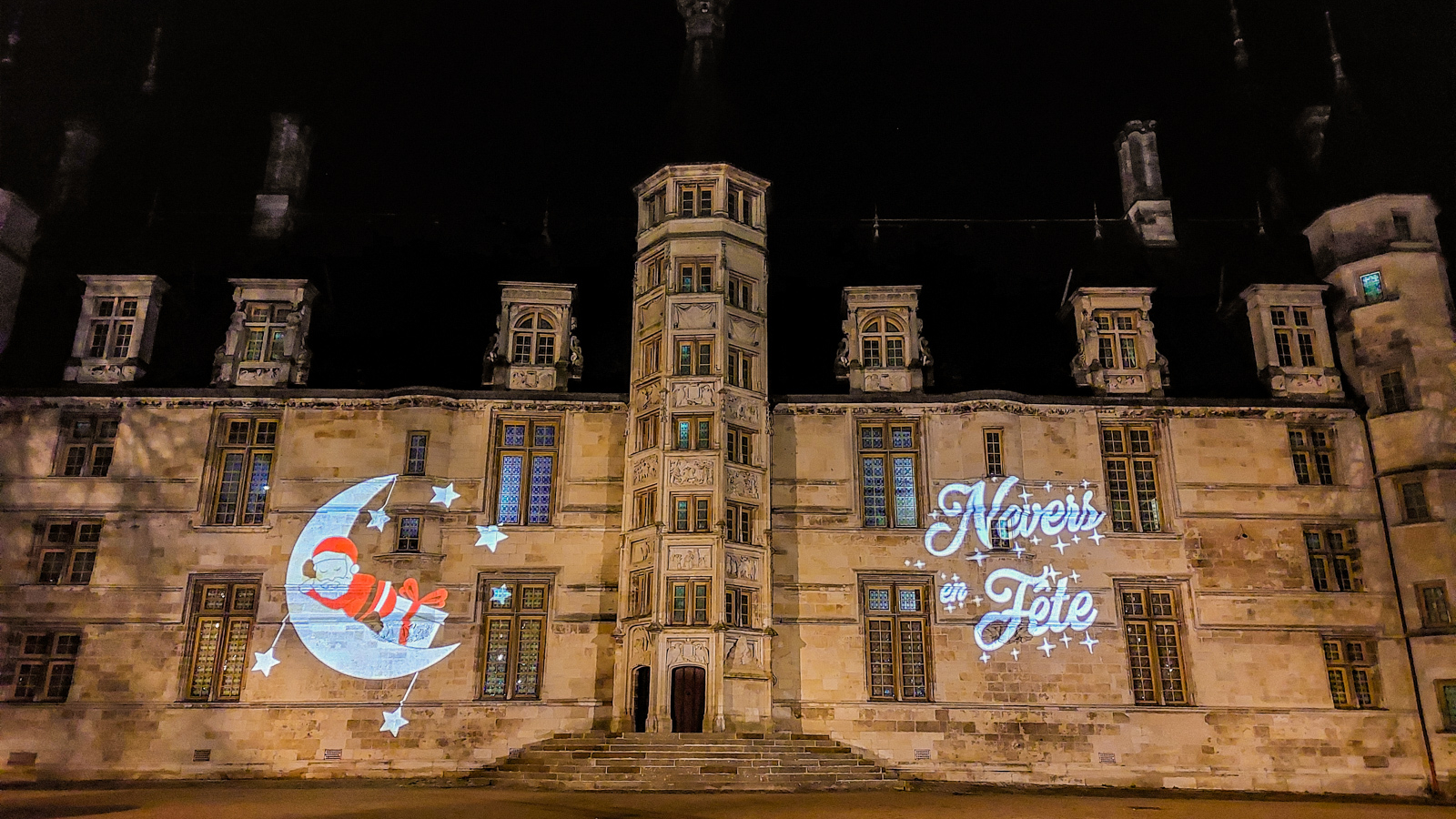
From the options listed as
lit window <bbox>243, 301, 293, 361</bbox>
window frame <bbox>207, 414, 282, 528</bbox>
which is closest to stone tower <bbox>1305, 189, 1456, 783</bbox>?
window frame <bbox>207, 414, 282, 528</bbox>

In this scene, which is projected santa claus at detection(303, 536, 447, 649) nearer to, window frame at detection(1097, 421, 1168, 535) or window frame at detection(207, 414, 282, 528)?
window frame at detection(207, 414, 282, 528)

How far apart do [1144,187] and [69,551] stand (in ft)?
102

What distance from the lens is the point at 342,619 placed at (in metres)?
24.4

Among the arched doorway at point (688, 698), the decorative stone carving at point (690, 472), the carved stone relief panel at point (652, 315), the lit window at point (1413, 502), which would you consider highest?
the carved stone relief panel at point (652, 315)

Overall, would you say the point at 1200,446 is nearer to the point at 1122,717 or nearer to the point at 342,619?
the point at 1122,717

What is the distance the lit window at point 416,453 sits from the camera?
83.5ft

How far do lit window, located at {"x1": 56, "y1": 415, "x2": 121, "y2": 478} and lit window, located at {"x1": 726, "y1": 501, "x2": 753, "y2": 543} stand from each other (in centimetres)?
1567

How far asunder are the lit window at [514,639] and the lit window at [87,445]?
1040cm

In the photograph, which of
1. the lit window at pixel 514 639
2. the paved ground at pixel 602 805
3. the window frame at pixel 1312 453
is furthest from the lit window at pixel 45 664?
the window frame at pixel 1312 453

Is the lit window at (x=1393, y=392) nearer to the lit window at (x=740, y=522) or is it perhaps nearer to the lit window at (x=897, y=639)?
the lit window at (x=897, y=639)

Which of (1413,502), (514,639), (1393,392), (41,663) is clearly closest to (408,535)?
(514,639)

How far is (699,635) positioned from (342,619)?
8.77 meters

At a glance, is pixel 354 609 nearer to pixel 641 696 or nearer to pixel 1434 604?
pixel 641 696

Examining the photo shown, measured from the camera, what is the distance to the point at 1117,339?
27062 mm
